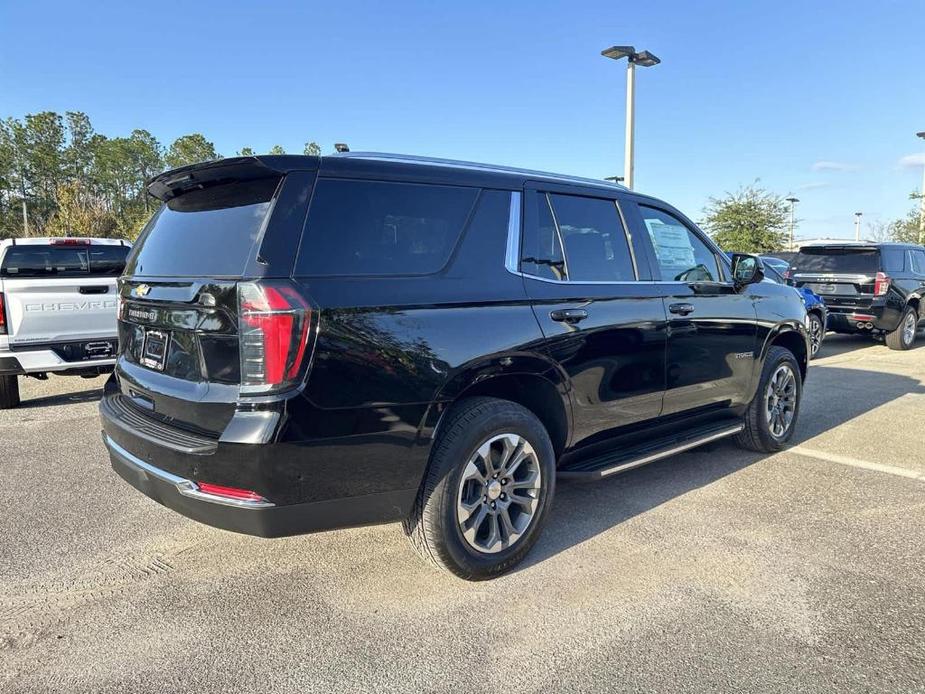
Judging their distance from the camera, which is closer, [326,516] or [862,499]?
[326,516]

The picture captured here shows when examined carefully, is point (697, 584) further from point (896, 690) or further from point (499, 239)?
point (499, 239)

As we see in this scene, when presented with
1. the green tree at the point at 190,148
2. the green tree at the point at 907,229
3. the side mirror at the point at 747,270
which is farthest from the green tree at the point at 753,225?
the green tree at the point at 190,148

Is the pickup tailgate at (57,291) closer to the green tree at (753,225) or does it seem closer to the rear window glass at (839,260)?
the rear window glass at (839,260)

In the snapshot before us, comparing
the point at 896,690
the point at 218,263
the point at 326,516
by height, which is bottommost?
the point at 896,690

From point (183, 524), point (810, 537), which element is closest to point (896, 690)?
point (810, 537)

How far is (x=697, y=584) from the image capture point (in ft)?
A: 10.1

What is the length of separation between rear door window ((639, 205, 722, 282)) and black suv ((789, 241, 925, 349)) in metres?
8.28

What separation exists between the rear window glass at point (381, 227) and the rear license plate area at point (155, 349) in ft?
2.76

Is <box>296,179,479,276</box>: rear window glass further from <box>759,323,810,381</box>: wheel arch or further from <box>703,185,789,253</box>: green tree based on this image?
<box>703,185,789,253</box>: green tree

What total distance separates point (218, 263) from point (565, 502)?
2533mm

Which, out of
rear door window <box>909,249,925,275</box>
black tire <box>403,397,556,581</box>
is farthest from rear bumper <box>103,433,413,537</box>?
rear door window <box>909,249,925,275</box>

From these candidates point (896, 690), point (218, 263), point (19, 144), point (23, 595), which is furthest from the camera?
point (19, 144)

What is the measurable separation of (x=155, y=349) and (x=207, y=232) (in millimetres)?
588

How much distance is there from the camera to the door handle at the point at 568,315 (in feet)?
10.8
